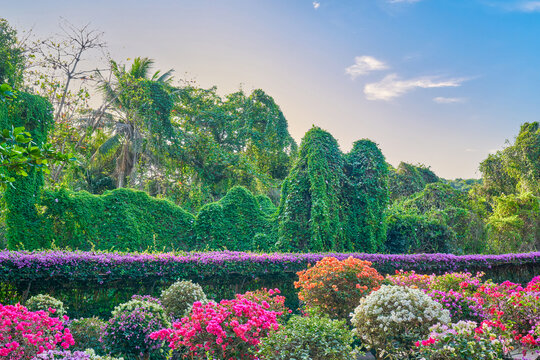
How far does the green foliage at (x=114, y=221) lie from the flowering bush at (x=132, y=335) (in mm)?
4605

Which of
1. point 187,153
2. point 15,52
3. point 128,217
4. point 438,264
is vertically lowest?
point 438,264

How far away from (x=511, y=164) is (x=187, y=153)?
71.8 feet

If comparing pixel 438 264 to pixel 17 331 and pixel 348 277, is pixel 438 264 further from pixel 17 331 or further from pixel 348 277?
pixel 17 331

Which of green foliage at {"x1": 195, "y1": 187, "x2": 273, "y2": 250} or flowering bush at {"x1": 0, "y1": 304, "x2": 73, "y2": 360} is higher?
green foliage at {"x1": 195, "y1": 187, "x2": 273, "y2": 250}

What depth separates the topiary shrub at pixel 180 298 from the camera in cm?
584

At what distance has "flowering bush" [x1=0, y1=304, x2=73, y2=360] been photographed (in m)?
3.59

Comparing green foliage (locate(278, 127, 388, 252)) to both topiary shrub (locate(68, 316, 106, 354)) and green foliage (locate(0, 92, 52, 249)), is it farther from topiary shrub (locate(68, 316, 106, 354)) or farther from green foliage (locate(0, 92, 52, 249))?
topiary shrub (locate(68, 316, 106, 354))

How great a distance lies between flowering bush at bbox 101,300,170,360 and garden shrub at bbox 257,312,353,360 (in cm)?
194

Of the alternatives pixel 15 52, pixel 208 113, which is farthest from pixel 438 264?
pixel 208 113

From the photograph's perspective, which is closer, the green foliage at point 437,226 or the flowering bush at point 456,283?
the flowering bush at point 456,283

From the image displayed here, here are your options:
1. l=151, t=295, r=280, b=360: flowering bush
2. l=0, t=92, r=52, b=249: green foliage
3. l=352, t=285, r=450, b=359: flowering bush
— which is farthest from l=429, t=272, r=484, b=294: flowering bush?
l=0, t=92, r=52, b=249: green foliage

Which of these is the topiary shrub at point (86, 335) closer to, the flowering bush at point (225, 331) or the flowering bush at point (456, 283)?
the flowering bush at point (225, 331)

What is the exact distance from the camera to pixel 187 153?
1703cm

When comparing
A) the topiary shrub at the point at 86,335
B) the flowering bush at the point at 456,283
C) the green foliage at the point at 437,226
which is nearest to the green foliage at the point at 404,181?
the green foliage at the point at 437,226
